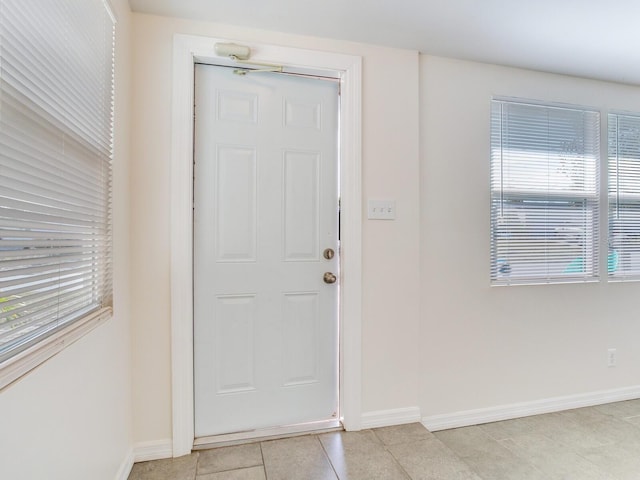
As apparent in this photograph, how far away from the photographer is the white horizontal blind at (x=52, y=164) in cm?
81

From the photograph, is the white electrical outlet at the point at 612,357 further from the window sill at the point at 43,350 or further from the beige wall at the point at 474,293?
the window sill at the point at 43,350

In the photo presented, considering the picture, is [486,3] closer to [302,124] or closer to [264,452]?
[302,124]

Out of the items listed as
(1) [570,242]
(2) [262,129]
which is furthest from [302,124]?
(1) [570,242]

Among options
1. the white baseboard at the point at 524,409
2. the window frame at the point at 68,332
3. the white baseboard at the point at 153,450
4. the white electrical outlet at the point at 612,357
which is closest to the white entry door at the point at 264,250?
the white baseboard at the point at 153,450

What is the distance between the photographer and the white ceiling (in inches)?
67.1

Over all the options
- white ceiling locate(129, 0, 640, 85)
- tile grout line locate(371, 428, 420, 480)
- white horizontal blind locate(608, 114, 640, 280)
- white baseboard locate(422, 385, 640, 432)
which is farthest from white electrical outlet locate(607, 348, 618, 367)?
white ceiling locate(129, 0, 640, 85)

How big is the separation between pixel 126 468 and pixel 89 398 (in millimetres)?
628

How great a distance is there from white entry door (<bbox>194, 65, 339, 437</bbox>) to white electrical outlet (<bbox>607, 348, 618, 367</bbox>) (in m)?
2.05

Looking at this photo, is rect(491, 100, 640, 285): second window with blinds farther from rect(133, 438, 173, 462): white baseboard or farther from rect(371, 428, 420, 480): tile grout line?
rect(133, 438, 173, 462): white baseboard

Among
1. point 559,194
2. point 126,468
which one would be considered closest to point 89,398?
point 126,468

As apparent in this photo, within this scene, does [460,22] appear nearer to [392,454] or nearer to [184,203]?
[184,203]

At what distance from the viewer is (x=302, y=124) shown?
204 cm

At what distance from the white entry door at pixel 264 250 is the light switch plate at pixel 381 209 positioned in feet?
0.69

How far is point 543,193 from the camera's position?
242 centimetres
